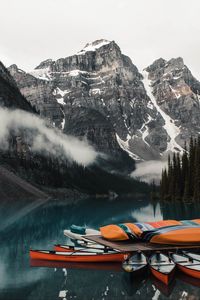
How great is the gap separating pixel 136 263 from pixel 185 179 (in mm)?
102557

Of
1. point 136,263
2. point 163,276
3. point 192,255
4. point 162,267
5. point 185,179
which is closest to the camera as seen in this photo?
point 163,276

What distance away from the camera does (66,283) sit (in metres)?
29.6

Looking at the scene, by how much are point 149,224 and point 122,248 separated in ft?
19.6

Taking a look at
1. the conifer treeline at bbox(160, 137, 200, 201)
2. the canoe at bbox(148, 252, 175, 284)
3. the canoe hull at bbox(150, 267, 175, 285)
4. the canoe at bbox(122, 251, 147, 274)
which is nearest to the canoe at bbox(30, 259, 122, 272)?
the canoe at bbox(122, 251, 147, 274)

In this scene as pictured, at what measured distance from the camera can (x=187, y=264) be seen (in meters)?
31.7

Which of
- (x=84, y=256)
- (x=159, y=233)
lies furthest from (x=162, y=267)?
(x=84, y=256)

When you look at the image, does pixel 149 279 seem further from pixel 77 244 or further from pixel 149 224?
pixel 77 244

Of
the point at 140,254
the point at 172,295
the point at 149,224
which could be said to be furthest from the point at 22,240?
the point at 172,295

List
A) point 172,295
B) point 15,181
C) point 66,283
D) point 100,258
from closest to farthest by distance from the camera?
point 172,295 → point 66,283 → point 100,258 → point 15,181

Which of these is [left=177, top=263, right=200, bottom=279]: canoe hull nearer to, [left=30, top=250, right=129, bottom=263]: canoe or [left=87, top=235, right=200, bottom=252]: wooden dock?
[left=87, top=235, right=200, bottom=252]: wooden dock

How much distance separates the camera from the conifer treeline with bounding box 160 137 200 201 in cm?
11856

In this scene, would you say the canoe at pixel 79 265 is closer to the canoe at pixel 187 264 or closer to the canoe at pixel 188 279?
the canoe at pixel 187 264

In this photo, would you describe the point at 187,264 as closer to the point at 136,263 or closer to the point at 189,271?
the point at 189,271

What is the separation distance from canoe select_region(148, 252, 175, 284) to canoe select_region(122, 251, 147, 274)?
24.2 inches
